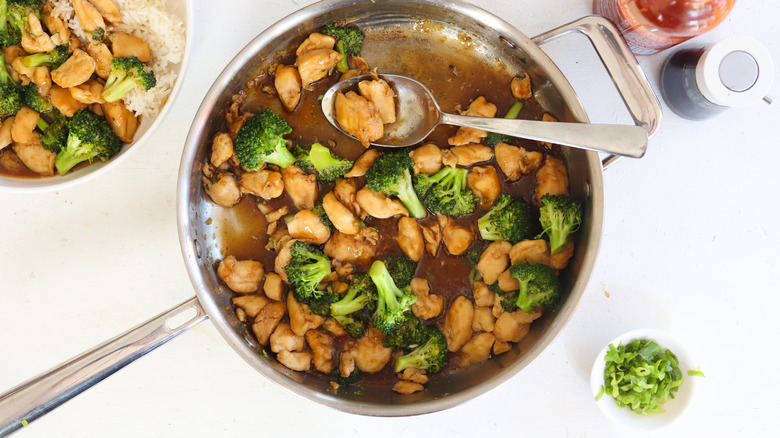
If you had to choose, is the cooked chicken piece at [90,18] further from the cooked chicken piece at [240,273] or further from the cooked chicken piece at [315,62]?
the cooked chicken piece at [240,273]

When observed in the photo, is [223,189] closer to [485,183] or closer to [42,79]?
[42,79]

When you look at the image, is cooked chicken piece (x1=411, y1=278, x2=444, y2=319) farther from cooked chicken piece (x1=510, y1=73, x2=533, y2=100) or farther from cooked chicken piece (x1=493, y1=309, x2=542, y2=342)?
cooked chicken piece (x1=510, y1=73, x2=533, y2=100)

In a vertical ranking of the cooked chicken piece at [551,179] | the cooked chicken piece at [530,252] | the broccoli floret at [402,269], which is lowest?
the broccoli floret at [402,269]

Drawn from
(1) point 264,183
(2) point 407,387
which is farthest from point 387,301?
(1) point 264,183

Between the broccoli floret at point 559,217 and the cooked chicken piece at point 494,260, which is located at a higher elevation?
the broccoli floret at point 559,217

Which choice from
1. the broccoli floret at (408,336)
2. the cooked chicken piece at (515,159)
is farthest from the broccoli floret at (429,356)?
the cooked chicken piece at (515,159)

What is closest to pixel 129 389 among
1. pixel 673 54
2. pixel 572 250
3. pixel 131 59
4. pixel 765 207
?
pixel 131 59

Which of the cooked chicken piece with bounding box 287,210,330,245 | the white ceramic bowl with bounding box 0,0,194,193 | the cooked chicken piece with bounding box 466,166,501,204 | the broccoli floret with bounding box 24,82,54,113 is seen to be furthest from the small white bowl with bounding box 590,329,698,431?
the broccoli floret with bounding box 24,82,54,113
